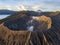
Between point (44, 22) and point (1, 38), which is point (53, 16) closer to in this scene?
point (44, 22)

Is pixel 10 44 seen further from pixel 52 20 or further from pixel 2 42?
pixel 52 20

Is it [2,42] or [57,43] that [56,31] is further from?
[2,42]

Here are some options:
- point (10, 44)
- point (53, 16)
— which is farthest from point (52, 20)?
point (10, 44)

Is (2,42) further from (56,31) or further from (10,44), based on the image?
(56,31)

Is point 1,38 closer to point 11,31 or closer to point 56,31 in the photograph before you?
point 11,31

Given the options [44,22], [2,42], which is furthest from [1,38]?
[44,22]
